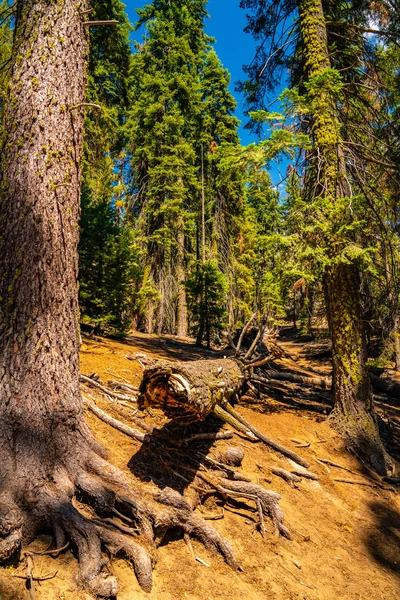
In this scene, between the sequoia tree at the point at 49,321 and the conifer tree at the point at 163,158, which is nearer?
the sequoia tree at the point at 49,321

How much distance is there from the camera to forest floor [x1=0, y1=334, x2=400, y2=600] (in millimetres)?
2861

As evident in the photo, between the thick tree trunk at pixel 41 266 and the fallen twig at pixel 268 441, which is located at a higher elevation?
the thick tree trunk at pixel 41 266

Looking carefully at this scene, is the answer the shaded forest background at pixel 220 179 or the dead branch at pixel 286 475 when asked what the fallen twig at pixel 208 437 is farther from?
the shaded forest background at pixel 220 179

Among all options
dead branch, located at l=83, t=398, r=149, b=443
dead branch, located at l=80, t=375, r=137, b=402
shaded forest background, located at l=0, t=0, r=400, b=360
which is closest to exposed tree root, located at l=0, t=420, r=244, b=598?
dead branch, located at l=83, t=398, r=149, b=443

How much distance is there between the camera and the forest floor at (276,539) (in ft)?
9.39

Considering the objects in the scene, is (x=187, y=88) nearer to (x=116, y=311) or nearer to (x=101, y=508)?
(x=116, y=311)

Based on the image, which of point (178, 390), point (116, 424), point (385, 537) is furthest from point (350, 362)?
point (116, 424)

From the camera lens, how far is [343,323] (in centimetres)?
666

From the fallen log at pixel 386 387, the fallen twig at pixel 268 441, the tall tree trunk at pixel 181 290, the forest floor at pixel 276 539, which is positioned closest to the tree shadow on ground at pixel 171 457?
the forest floor at pixel 276 539

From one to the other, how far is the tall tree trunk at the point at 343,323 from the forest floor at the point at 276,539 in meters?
0.41

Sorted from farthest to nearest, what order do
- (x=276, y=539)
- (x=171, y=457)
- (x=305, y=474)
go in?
(x=305, y=474), (x=171, y=457), (x=276, y=539)

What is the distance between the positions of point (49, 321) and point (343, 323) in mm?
5327

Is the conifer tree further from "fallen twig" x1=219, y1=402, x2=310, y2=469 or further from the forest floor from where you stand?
the forest floor

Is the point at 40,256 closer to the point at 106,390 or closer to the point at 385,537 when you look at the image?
the point at 106,390
